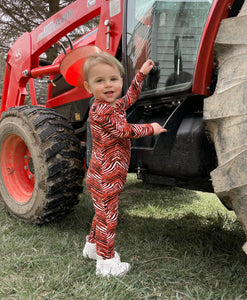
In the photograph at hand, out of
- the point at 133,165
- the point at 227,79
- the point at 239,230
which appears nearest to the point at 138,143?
the point at 133,165

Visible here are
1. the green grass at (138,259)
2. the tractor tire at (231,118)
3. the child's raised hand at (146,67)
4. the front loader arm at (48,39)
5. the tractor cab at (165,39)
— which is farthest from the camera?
the front loader arm at (48,39)

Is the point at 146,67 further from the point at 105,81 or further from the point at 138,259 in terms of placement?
the point at 138,259

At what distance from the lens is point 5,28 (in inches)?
288

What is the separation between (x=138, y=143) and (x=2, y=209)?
1.61 m

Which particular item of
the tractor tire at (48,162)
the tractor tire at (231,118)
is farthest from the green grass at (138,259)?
the tractor tire at (231,118)

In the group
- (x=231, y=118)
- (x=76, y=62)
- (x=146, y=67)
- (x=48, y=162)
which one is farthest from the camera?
(x=48, y=162)

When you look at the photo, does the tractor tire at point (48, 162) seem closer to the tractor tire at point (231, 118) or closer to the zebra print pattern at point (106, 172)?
the zebra print pattern at point (106, 172)

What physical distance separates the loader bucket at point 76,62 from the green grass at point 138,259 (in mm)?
1007

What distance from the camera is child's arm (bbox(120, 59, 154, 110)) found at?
1599 mm

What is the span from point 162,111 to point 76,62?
56 centimetres

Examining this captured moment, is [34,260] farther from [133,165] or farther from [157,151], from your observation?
[157,151]

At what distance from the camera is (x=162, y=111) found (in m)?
1.70

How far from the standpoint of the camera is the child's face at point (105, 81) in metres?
1.49

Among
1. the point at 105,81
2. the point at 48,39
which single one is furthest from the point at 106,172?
the point at 48,39
